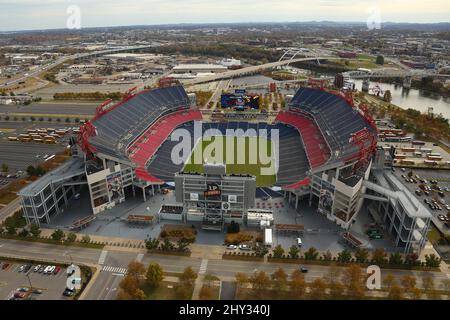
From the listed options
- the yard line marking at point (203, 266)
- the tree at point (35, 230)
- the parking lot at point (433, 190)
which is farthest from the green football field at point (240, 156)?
the tree at point (35, 230)

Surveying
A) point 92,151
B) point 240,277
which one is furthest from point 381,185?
point 92,151

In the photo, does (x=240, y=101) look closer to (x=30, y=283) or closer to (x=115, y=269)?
(x=115, y=269)

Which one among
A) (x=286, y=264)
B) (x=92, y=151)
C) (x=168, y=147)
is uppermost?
(x=92, y=151)

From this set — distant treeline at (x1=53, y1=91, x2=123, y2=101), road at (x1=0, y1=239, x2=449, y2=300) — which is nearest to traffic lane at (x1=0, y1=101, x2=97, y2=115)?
distant treeline at (x1=53, y1=91, x2=123, y2=101)

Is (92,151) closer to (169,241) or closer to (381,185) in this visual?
(169,241)

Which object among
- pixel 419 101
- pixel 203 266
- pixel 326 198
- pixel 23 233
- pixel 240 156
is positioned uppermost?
pixel 419 101

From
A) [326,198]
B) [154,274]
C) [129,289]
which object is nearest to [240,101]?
[326,198]

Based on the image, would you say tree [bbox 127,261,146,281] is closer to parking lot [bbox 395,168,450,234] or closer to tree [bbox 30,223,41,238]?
tree [bbox 30,223,41,238]
